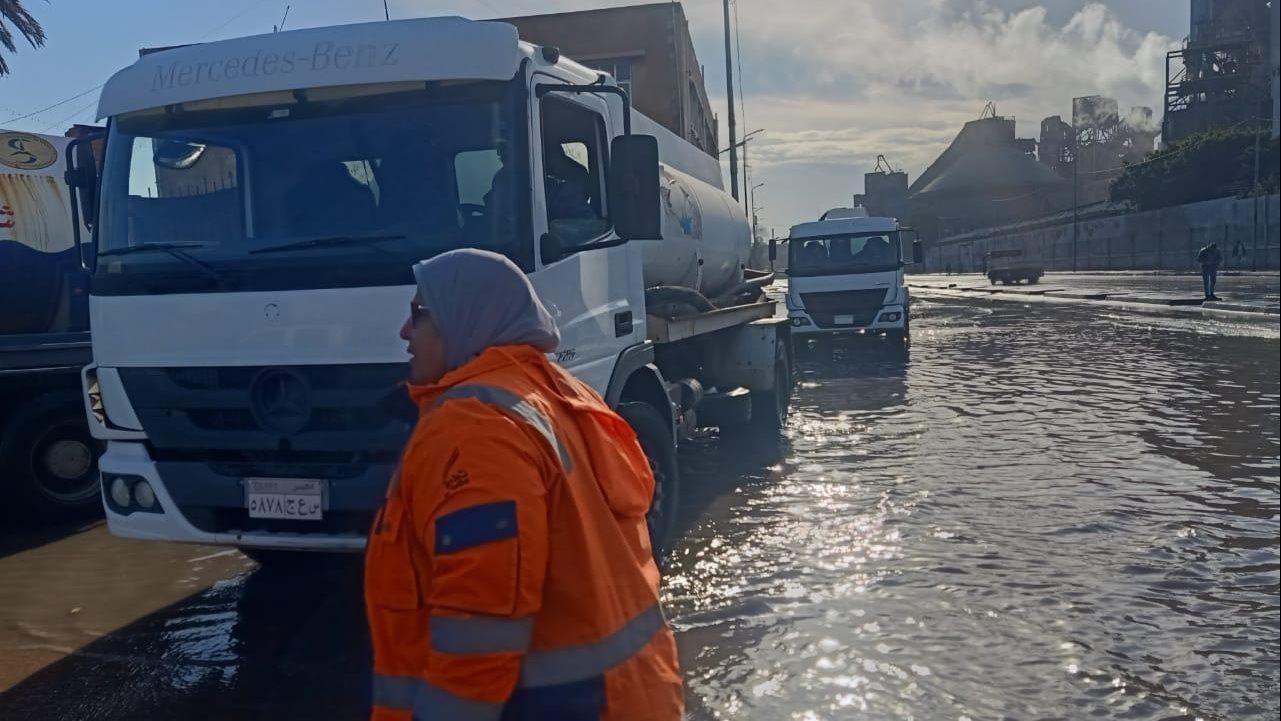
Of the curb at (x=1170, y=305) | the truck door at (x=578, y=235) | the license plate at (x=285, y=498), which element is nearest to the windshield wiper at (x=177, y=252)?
the license plate at (x=285, y=498)

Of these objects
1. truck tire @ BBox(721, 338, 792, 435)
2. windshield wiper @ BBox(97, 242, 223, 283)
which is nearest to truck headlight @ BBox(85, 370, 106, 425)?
windshield wiper @ BBox(97, 242, 223, 283)

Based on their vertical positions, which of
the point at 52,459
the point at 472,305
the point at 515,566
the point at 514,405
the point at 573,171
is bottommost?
the point at 52,459

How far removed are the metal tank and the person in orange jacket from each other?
474cm

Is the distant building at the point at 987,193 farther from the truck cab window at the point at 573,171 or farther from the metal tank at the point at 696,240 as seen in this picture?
the truck cab window at the point at 573,171

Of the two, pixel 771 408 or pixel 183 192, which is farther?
pixel 771 408

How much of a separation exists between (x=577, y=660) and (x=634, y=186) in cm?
353

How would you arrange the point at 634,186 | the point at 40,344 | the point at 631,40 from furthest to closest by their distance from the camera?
1. the point at 631,40
2. the point at 40,344
3. the point at 634,186

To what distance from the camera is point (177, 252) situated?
468 centimetres

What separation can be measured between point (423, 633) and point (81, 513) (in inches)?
288

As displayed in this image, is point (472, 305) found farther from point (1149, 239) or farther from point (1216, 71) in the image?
point (1216, 71)

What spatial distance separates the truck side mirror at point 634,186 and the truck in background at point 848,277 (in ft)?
44.3

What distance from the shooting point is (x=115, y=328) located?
4742 millimetres

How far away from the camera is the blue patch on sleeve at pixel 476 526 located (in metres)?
1.76

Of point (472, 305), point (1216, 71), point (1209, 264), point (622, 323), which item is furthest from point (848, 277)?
point (1216, 71)
